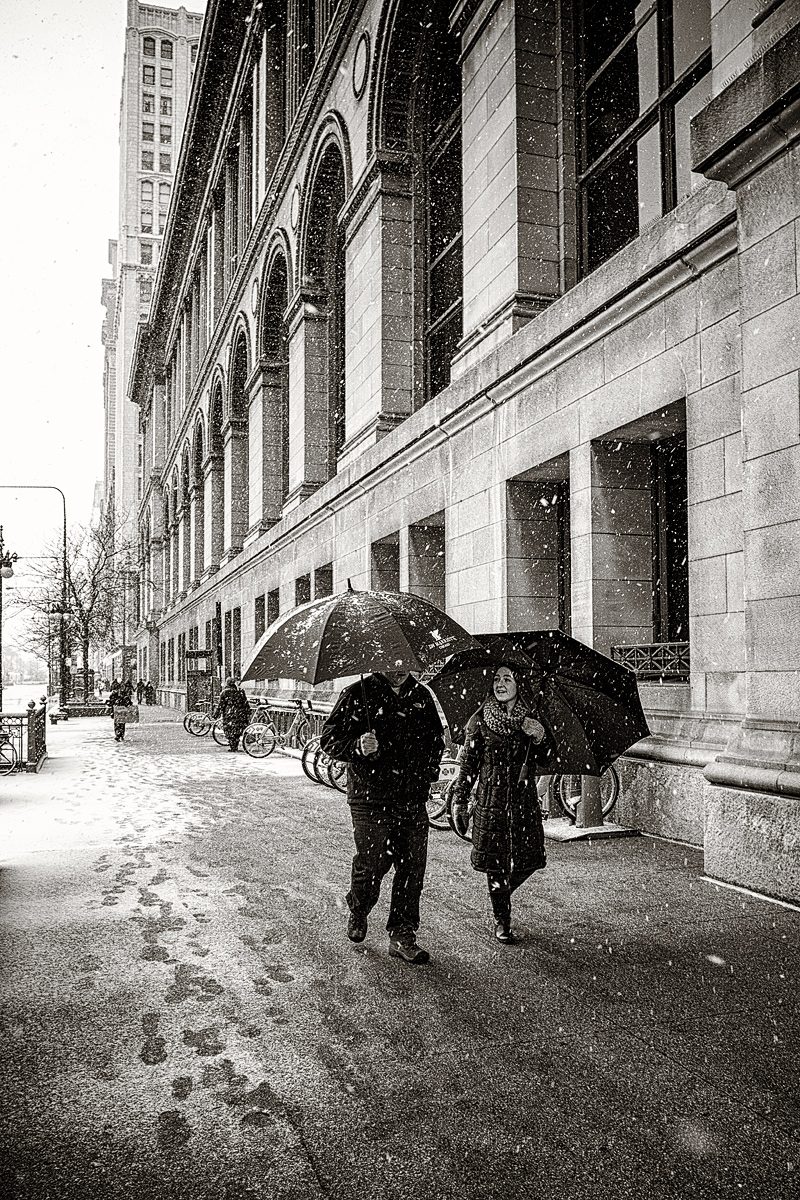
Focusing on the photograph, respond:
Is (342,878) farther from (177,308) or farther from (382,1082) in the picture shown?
(177,308)

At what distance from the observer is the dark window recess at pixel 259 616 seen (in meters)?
32.3

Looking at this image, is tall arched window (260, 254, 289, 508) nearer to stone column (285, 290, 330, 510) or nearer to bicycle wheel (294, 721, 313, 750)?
stone column (285, 290, 330, 510)

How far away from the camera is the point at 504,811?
19.5 ft

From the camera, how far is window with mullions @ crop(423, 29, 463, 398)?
1892cm

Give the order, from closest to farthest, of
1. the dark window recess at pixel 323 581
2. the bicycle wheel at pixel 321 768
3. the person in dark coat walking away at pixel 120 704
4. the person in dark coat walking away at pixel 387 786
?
the person in dark coat walking away at pixel 387 786 → the bicycle wheel at pixel 321 768 → the dark window recess at pixel 323 581 → the person in dark coat walking away at pixel 120 704

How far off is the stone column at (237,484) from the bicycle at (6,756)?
69.4ft

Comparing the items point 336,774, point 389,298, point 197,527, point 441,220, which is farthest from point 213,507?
point 336,774

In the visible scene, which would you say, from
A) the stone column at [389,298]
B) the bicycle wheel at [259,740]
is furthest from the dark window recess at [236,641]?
the stone column at [389,298]

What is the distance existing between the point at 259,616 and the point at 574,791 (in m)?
23.4

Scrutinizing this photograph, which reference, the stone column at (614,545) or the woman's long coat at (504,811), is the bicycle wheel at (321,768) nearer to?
the stone column at (614,545)

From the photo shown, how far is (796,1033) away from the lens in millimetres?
4480

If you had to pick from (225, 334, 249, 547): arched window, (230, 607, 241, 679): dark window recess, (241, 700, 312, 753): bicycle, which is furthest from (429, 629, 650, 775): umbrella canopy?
(225, 334, 249, 547): arched window

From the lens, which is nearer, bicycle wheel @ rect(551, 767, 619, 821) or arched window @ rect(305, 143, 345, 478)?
bicycle wheel @ rect(551, 767, 619, 821)

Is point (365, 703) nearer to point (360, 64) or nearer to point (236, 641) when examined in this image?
point (360, 64)
